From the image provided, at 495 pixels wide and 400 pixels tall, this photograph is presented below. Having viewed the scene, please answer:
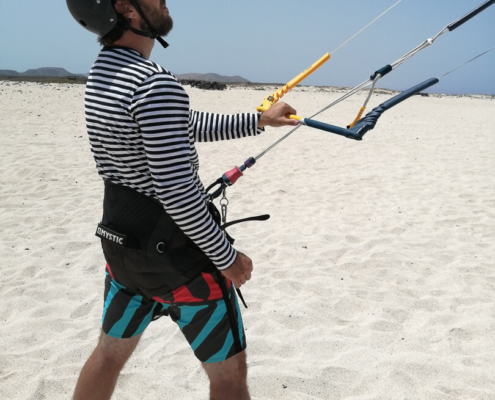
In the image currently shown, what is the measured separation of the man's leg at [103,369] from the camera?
1.62 m

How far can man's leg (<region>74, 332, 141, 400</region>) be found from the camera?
5.31 feet

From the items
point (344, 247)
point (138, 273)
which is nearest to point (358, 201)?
point (344, 247)

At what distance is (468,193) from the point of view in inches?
218

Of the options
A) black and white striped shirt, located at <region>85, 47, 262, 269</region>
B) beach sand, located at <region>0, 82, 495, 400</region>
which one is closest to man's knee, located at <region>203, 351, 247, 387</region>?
black and white striped shirt, located at <region>85, 47, 262, 269</region>

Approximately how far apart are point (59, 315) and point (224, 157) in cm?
522

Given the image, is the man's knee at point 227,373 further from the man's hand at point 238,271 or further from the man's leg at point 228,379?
the man's hand at point 238,271

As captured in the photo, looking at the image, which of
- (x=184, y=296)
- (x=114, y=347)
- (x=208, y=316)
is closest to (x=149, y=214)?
(x=184, y=296)

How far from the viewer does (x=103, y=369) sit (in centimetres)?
164

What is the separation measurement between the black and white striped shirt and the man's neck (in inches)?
1.2

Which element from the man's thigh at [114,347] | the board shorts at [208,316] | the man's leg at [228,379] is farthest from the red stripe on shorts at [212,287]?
the man's thigh at [114,347]

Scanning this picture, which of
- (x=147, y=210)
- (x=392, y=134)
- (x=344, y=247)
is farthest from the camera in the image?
(x=392, y=134)

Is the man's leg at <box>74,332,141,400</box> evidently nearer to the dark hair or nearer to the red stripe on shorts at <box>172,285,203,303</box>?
the red stripe on shorts at <box>172,285,203,303</box>

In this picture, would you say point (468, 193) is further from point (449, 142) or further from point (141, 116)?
point (141, 116)

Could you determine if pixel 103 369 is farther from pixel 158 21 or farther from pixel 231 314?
pixel 158 21
